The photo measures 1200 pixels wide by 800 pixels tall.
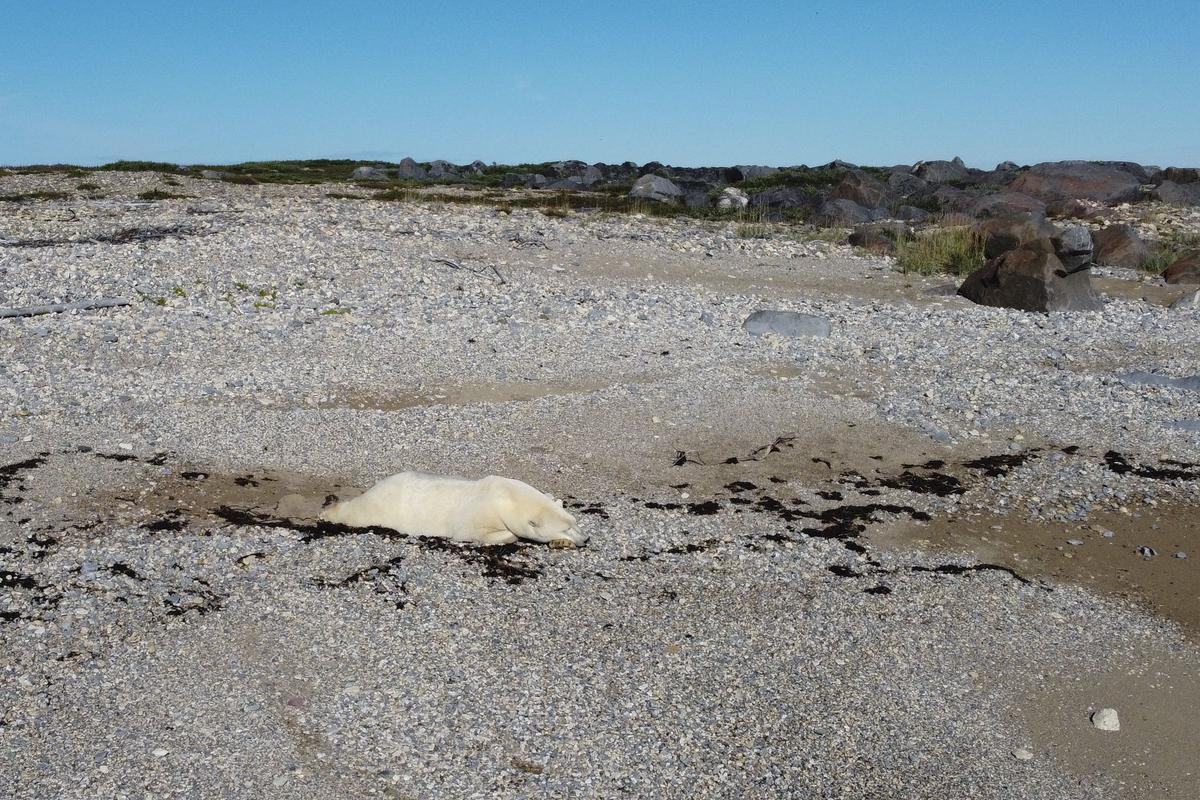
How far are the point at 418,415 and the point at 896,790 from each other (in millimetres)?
6187

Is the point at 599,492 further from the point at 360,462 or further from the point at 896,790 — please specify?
the point at 896,790

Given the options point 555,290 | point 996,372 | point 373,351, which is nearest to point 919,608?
point 996,372

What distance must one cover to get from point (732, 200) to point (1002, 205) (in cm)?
801

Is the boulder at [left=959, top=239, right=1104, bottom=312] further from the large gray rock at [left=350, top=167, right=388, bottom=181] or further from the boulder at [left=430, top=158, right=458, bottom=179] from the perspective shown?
the boulder at [left=430, top=158, right=458, bottom=179]

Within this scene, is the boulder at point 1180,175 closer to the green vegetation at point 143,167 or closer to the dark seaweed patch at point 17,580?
the green vegetation at point 143,167

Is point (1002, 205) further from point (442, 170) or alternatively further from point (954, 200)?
point (442, 170)

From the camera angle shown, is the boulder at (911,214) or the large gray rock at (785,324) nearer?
the large gray rock at (785,324)

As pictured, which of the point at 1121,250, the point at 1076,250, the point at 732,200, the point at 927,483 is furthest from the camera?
the point at 732,200

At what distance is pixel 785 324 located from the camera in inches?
541

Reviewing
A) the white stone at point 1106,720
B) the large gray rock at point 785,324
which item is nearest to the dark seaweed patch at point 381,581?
the white stone at point 1106,720

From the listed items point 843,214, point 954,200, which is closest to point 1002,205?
point 843,214

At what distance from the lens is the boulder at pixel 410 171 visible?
4381cm

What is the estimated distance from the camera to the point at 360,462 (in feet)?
29.1

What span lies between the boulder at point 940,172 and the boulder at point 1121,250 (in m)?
23.4
